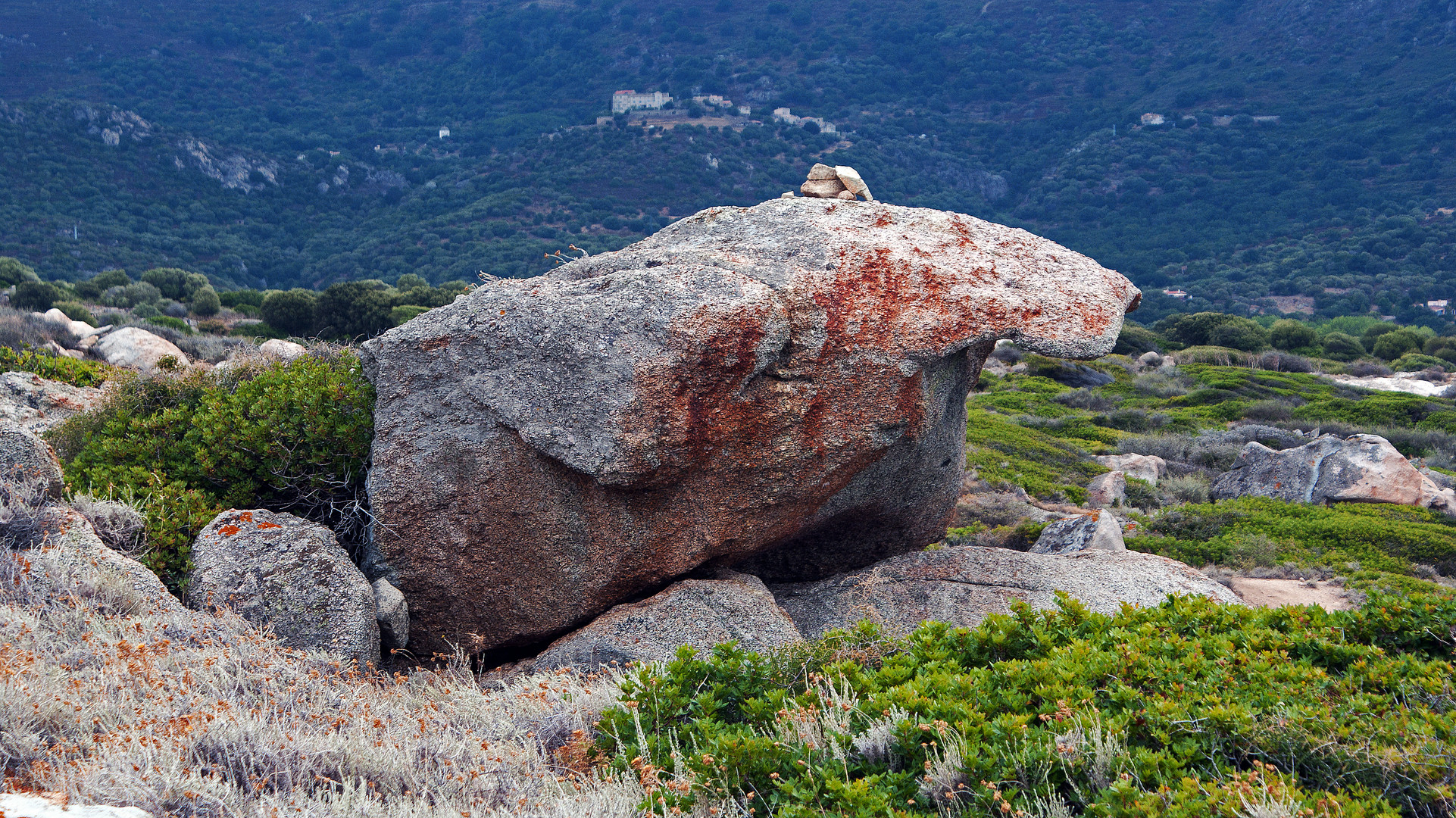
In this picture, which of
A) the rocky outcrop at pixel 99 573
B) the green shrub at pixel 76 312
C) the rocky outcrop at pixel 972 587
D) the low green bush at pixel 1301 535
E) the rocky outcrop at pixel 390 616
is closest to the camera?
the rocky outcrop at pixel 99 573

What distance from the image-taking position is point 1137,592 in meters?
7.04

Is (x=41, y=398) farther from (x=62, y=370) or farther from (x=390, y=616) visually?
(x=390, y=616)

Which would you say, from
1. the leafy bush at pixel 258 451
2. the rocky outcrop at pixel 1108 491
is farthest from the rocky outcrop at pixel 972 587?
the rocky outcrop at pixel 1108 491

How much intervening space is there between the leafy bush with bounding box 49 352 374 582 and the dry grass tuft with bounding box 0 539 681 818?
1.80m

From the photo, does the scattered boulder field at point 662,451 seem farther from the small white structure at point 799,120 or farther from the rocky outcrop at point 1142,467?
the small white structure at point 799,120

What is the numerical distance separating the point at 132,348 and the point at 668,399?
56.5 feet

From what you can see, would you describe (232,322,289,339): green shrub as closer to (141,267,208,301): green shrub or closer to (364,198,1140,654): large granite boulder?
(141,267,208,301): green shrub

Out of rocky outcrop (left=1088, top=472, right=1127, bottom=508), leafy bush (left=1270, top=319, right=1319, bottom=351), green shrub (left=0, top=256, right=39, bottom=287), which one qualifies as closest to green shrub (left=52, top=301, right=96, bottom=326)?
green shrub (left=0, top=256, right=39, bottom=287)

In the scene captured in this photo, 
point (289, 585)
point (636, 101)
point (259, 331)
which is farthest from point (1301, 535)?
point (636, 101)

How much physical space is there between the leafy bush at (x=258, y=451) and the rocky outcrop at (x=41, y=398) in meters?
2.44

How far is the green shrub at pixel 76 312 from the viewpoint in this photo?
26.5 metres

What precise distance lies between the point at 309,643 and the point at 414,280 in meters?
39.9

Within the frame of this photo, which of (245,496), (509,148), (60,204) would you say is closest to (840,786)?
(245,496)

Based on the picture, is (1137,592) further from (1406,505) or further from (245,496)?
(1406,505)
